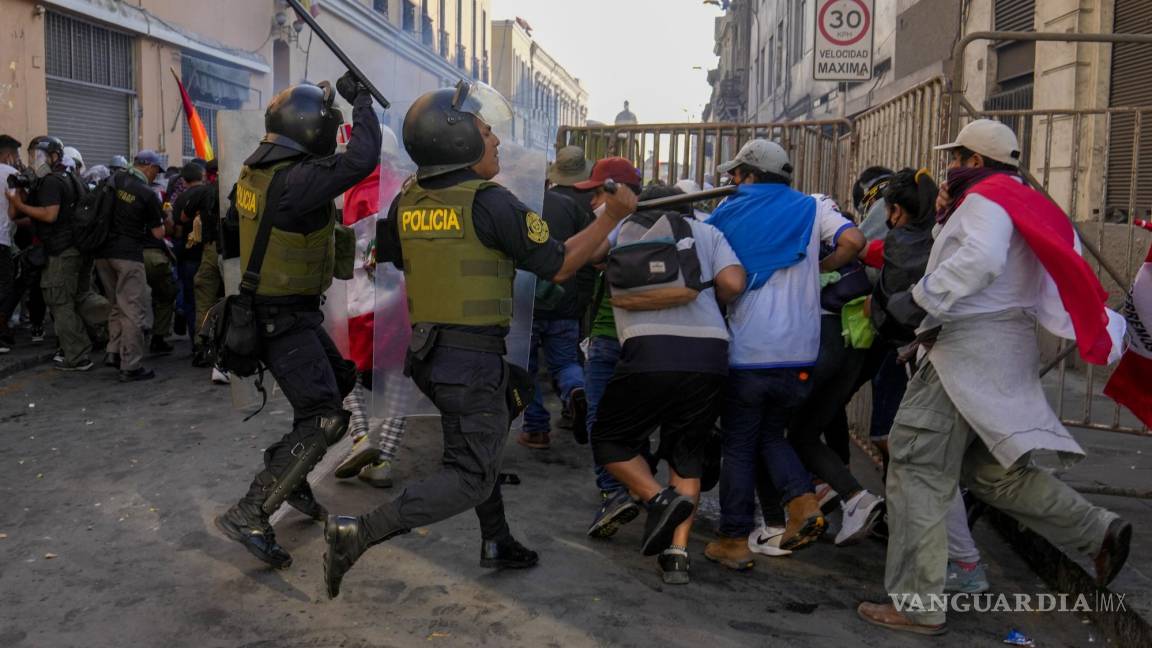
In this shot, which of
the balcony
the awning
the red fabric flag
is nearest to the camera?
the red fabric flag

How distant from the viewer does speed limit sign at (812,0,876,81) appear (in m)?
10.4

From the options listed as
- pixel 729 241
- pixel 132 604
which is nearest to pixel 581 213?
pixel 729 241

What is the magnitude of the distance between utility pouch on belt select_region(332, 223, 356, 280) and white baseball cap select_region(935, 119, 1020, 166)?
257 cm

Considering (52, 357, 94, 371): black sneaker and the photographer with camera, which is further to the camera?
(52, 357, 94, 371): black sneaker

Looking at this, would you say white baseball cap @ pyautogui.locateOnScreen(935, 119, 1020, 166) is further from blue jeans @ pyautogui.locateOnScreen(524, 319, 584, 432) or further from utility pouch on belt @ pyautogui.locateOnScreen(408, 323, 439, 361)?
blue jeans @ pyautogui.locateOnScreen(524, 319, 584, 432)

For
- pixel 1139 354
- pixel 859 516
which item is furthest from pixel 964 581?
pixel 1139 354

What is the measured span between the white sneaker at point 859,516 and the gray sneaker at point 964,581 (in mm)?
401

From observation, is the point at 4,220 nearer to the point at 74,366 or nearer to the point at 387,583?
the point at 74,366

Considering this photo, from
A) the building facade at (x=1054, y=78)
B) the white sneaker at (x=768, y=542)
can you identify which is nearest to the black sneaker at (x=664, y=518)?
the white sneaker at (x=768, y=542)

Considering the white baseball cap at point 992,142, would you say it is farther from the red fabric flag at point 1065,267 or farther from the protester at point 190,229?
the protester at point 190,229

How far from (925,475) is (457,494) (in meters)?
1.66

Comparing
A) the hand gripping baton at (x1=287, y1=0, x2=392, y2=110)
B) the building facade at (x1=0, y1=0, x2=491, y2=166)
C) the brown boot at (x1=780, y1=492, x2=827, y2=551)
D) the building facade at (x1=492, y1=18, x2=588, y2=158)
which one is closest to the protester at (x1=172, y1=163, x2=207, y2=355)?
the building facade at (x1=0, y1=0, x2=491, y2=166)

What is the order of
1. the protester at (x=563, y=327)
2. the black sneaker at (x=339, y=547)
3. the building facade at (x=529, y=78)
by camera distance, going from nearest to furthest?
the black sneaker at (x=339, y=547) < the protester at (x=563, y=327) < the building facade at (x=529, y=78)

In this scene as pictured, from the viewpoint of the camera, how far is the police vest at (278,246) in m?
4.31
